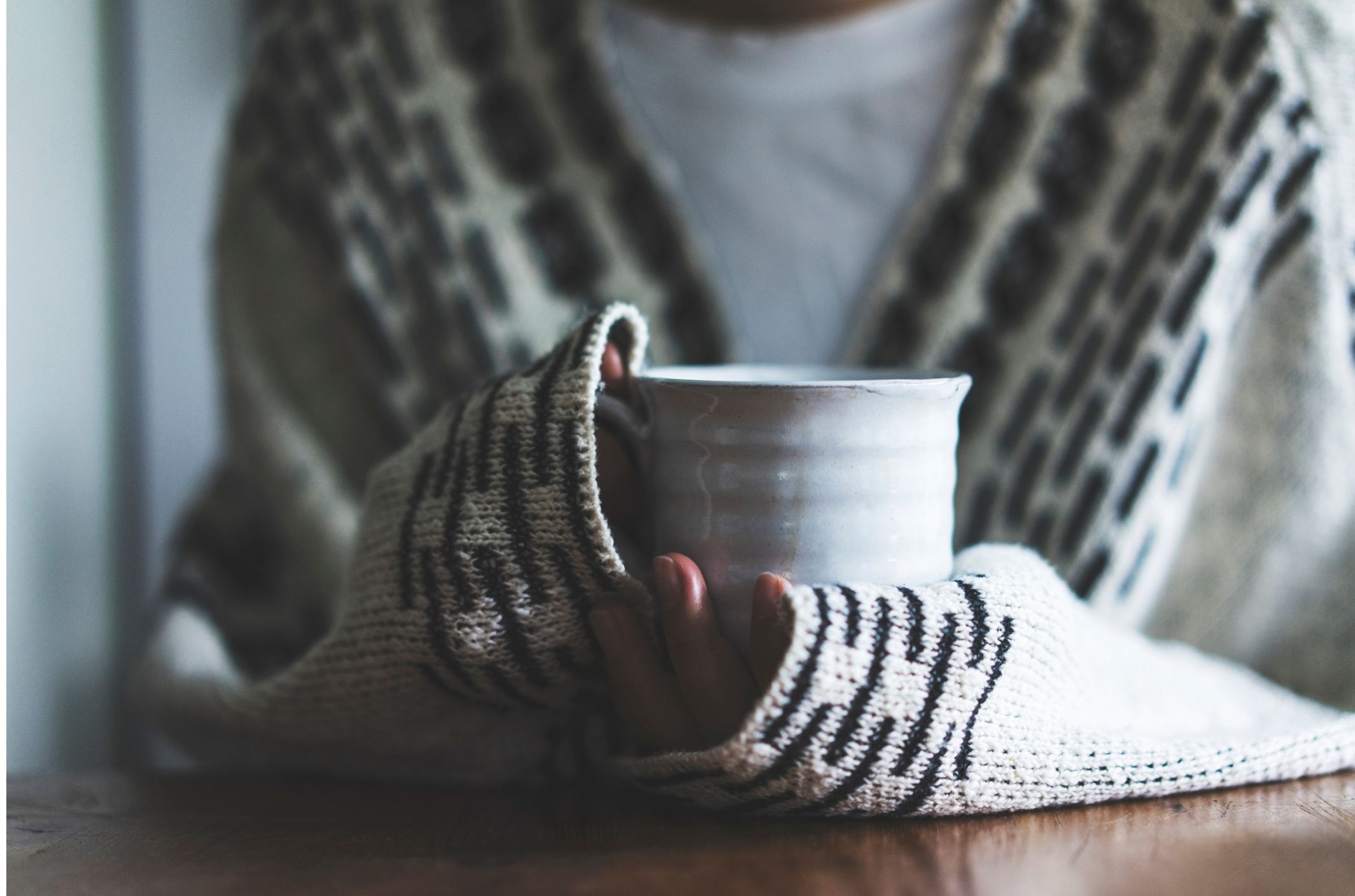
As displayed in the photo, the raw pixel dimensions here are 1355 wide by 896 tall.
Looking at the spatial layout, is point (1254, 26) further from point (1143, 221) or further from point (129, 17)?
point (129, 17)

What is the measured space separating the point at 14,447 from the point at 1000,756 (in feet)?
1.78

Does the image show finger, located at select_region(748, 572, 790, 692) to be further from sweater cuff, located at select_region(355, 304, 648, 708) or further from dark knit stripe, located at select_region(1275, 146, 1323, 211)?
dark knit stripe, located at select_region(1275, 146, 1323, 211)

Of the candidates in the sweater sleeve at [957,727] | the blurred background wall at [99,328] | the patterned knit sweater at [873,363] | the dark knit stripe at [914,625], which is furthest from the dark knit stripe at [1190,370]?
the blurred background wall at [99,328]

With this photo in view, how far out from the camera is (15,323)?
23.9 inches

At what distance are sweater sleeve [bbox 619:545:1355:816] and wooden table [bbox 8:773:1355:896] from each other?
0.01m

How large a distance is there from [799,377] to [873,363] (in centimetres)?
27

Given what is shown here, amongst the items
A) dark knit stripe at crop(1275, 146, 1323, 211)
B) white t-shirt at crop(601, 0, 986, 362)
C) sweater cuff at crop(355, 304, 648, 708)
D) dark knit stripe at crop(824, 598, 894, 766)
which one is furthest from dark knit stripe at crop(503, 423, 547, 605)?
dark knit stripe at crop(1275, 146, 1323, 211)

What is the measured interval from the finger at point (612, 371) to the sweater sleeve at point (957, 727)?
11cm

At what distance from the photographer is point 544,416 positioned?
1.25 ft

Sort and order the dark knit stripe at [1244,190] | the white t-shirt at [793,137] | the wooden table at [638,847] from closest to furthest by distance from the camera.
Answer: the wooden table at [638,847] → the dark knit stripe at [1244,190] → the white t-shirt at [793,137]

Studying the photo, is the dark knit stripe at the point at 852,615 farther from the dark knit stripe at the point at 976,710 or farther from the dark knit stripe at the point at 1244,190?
the dark knit stripe at the point at 1244,190

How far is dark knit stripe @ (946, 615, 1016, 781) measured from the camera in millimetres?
355

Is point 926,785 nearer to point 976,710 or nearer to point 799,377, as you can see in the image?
point 976,710

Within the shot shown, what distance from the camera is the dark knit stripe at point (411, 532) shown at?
395 mm
